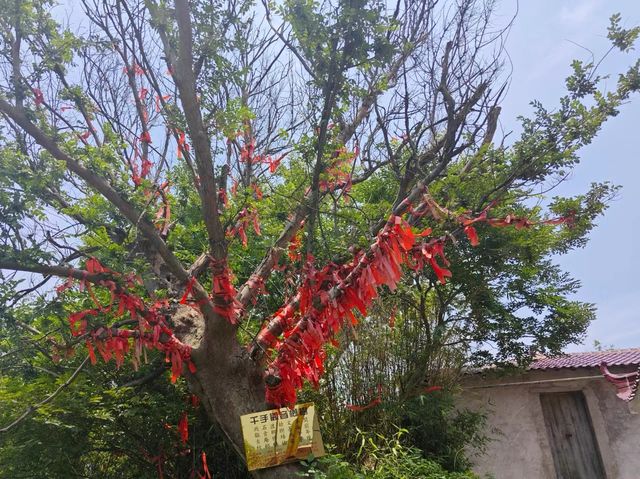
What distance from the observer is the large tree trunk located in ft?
11.8

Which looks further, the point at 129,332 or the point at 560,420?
the point at 560,420

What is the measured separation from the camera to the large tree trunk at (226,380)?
3.60m

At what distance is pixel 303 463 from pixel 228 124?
7.55 ft

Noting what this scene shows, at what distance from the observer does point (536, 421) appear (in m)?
7.50

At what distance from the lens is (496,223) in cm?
309

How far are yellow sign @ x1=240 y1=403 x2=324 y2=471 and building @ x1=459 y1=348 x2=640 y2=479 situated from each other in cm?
414

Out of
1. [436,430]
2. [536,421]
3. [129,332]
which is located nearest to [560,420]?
[536,421]

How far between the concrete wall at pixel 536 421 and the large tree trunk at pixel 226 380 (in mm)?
4190

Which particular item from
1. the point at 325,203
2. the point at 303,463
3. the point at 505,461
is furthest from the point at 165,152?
the point at 505,461

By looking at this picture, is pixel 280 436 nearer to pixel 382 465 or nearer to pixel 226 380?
pixel 226 380

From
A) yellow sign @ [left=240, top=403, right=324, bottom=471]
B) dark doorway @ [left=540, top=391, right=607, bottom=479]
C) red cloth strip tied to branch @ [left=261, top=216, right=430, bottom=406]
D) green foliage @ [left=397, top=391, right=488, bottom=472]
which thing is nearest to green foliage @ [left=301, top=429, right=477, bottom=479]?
yellow sign @ [left=240, top=403, right=324, bottom=471]

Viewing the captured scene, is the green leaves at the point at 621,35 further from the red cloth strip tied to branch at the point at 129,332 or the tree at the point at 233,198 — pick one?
the red cloth strip tied to branch at the point at 129,332

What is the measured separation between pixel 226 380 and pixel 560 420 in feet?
19.5

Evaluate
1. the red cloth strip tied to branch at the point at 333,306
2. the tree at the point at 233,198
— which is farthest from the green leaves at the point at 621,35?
the red cloth strip tied to branch at the point at 333,306
